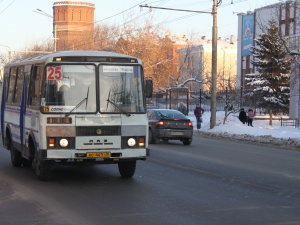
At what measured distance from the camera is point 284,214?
848cm

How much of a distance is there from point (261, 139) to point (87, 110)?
1697 cm

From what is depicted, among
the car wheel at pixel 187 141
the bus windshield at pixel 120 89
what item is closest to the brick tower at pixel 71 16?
the car wheel at pixel 187 141

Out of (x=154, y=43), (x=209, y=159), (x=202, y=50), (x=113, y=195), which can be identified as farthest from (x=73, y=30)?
(x=113, y=195)

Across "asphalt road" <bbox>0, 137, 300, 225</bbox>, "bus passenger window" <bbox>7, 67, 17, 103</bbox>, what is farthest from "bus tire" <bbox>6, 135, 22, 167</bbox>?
"bus passenger window" <bbox>7, 67, 17, 103</bbox>

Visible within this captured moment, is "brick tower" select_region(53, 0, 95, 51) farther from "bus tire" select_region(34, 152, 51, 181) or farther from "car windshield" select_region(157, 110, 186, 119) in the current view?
"bus tire" select_region(34, 152, 51, 181)

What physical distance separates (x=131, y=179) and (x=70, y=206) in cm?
339

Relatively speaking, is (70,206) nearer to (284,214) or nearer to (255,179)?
(284,214)

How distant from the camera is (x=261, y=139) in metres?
26.9

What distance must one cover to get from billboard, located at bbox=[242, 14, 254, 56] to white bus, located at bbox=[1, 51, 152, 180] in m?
74.4

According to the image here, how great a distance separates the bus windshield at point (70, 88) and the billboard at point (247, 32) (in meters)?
74.7

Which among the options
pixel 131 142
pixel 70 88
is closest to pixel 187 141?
pixel 131 142

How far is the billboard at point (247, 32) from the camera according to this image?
84312 millimetres

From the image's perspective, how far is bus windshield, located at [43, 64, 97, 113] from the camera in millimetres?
11211

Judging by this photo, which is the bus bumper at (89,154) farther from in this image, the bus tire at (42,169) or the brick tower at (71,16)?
the brick tower at (71,16)
